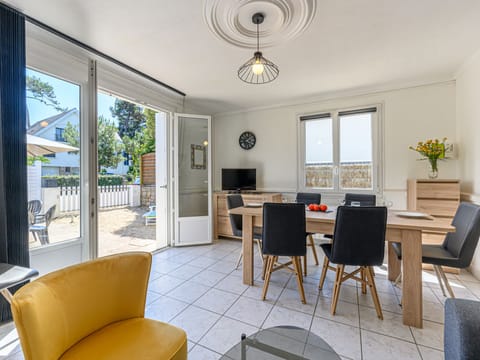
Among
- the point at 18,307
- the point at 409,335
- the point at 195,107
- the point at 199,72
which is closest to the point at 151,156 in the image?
the point at 195,107

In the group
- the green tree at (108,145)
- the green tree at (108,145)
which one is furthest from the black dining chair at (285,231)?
the green tree at (108,145)

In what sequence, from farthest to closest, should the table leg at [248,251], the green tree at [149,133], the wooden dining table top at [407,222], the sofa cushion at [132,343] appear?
1. the green tree at [149,133]
2. the table leg at [248,251]
3. the wooden dining table top at [407,222]
4. the sofa cushion at [132,343]

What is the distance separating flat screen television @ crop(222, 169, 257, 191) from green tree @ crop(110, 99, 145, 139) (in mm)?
4111

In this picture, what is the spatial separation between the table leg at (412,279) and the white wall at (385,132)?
6.38ft

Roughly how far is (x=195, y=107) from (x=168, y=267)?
10.1 feet

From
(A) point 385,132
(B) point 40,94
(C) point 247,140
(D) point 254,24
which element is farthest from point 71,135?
(A) point 385,132

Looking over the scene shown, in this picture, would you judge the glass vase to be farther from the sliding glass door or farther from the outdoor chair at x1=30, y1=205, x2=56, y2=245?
the outdoor chair at x1=30, y1=205, x2=56, y2=245

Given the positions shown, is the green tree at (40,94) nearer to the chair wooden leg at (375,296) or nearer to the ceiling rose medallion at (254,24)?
the ceiling rose medallion at (254,24)

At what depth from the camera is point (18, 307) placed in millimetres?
874

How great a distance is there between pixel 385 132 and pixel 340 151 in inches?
28.3

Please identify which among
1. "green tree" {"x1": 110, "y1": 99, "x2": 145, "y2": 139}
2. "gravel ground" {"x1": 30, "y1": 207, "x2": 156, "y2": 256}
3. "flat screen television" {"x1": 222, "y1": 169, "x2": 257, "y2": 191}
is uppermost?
"green tree" {"x1": 110, "y1": 99, "x2": 145, "y2": 139}

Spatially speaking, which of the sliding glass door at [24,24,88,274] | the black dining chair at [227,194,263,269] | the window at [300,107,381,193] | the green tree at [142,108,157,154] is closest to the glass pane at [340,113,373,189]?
the window at [300,107,381,193]

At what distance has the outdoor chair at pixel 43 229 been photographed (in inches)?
86.7

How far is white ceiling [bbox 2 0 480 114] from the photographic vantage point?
6.18 ft
